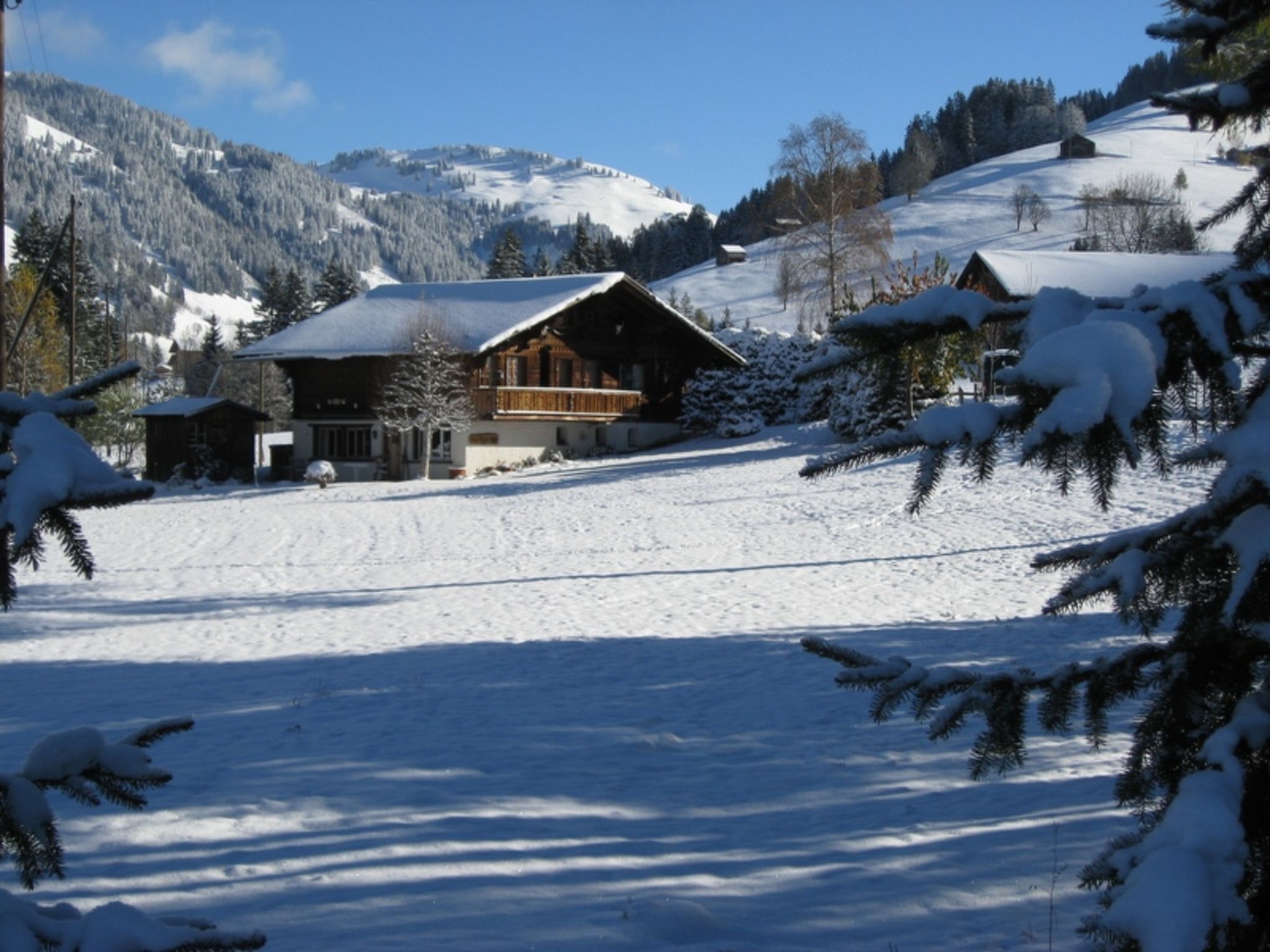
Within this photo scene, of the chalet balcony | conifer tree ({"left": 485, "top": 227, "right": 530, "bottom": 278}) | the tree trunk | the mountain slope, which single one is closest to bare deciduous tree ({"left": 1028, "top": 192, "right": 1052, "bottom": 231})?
the mountain slope

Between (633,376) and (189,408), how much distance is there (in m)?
16.3

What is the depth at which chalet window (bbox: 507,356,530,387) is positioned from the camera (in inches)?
1551

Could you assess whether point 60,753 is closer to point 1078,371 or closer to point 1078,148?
point 1078,371

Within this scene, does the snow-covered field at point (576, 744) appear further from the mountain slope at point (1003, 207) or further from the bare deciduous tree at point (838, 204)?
the mountain slope at point (1003, 207)

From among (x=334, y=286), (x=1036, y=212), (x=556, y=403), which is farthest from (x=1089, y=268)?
(x=1036, y=212)

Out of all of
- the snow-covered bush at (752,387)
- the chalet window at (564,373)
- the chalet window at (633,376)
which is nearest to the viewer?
the chalet window at (564,373)

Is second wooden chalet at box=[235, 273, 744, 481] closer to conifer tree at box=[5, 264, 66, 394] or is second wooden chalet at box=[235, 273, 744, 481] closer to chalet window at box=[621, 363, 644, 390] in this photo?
chalet window at box=[621, 363, 644, 390]

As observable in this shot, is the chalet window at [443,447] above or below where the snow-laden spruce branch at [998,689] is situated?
above

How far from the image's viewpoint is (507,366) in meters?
39.2

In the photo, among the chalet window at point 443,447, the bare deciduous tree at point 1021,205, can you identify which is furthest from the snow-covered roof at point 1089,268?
the bare deciduous tree at point 1021,205

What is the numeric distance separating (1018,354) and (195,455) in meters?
38.2

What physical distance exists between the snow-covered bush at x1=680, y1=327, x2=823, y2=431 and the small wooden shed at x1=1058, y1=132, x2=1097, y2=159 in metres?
80.4

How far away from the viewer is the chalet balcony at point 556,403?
36719mm

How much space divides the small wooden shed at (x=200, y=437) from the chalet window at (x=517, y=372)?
27.5ft
